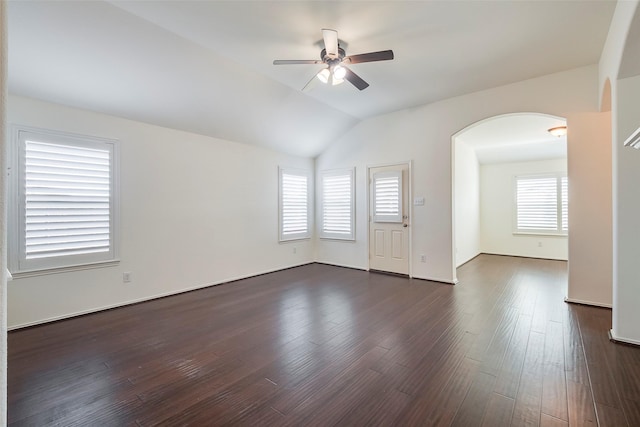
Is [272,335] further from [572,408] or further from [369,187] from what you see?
[369,187]

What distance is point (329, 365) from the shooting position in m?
2.29

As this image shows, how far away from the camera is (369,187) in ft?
18.8

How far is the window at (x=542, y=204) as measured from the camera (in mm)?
6754

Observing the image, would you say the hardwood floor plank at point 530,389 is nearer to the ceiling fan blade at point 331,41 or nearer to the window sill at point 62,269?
the ceiling fan blade at point 331,41

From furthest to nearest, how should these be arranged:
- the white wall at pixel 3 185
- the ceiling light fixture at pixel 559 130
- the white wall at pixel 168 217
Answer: the ceiling light fixture at pixel 559 130
the white wall at pixel 168 217
the white wall at pixel 3 185

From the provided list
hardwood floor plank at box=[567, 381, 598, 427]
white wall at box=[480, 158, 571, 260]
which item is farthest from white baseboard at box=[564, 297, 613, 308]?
Result: white wall at box=[480, 158, 571, 260]

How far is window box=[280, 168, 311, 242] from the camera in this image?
591cm

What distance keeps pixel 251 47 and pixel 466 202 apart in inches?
226

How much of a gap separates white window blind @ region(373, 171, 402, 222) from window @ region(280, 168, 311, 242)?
1.62 metres

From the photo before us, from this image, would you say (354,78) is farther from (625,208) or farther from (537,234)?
(537,234)

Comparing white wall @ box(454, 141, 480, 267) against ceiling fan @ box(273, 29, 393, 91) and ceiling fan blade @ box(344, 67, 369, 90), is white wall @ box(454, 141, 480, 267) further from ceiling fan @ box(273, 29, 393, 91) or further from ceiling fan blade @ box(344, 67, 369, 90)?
ceiling fan @ box(273, 29, 393, 91)

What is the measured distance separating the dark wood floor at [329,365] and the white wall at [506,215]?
3709 millimetres

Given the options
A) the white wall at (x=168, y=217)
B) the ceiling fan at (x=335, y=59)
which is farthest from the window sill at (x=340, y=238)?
the ceiling fan at (x=335, y=59)

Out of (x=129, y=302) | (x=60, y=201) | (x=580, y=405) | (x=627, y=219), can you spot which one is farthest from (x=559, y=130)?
(x=60, y=201)
